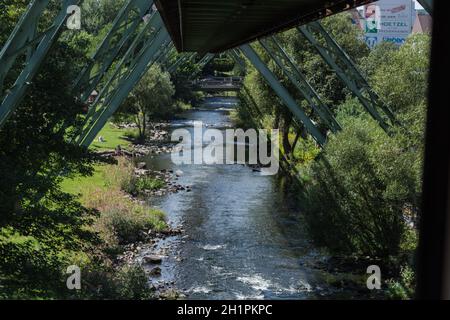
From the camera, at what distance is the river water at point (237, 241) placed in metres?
14.7

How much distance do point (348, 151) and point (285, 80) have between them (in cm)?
1170

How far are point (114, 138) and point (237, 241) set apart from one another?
21.1 m

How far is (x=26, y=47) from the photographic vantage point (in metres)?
7.59

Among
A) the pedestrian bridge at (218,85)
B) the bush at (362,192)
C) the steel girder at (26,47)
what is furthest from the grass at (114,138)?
the steel girder at (26,47)

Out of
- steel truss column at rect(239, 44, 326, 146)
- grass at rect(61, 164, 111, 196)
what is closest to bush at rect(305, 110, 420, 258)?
steel truss column at rect(239, 44, 326, 146)

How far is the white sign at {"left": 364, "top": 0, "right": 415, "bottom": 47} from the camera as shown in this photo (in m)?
84.1

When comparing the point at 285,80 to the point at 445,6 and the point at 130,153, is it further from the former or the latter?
the point at 445,6

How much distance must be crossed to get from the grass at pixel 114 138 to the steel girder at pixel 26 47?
2340 cm

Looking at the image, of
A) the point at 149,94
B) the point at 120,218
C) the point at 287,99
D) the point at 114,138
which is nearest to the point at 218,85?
the point at 149,94

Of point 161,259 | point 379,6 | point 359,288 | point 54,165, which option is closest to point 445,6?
point 54,165

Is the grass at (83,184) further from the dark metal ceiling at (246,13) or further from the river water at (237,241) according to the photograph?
the dark metal ceiling at (246,13)

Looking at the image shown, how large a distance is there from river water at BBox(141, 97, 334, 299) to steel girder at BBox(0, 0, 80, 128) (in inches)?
297

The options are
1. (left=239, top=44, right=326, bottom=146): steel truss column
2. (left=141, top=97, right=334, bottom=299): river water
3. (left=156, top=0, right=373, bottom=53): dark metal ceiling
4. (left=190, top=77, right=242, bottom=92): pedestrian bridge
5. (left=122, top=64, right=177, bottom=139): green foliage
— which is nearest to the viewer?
(left=156, top=0, right=373, bottom=53): dark metal ceiling

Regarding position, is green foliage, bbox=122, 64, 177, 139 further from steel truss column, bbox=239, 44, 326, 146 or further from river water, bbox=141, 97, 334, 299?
→ steel truss column, bbox=239, 44, 326, 146
